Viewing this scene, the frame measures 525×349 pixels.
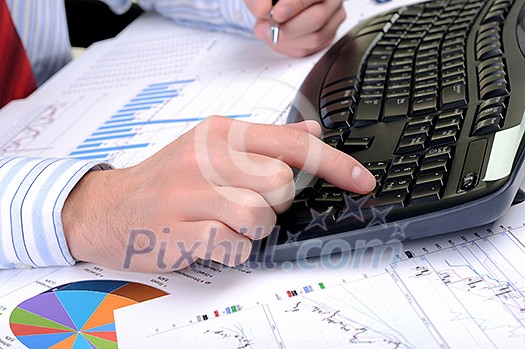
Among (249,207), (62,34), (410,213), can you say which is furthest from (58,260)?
(62,34)

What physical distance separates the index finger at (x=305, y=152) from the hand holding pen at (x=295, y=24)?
1.22ft

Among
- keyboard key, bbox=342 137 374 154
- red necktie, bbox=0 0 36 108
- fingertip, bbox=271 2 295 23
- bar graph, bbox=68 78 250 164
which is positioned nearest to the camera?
keyboard key, bbox=342 137 374 154

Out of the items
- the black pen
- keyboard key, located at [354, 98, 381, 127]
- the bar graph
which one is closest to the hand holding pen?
the black pen

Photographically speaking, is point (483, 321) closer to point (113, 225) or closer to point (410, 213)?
point (410, 213)

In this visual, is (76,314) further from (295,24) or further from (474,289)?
(295,24)

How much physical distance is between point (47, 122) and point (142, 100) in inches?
4.7

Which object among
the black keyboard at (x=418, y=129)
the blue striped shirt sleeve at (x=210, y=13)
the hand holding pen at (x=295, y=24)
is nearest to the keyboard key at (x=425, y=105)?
the black keyboard at (x=418, y=129)

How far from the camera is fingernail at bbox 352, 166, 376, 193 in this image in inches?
18.6

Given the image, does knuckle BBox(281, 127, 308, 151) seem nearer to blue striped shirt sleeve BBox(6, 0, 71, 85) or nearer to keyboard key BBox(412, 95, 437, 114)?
keyboard key BBox(412, 95, 437, 114)

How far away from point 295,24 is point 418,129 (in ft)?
1.24

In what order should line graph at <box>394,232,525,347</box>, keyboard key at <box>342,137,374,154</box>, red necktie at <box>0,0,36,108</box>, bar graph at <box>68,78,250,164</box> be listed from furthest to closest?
red necktie at <box>0,0,36,108</box> < bar graph at <box>68,78,250,164</box> < keyboard key at <box>342,137,374,154</box> < line graph at <box>394,232,525,347</box>

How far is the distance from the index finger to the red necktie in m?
0.56

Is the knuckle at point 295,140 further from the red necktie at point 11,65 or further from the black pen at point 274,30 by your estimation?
the red necktie at point 11,65

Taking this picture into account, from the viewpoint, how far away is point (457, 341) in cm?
39
